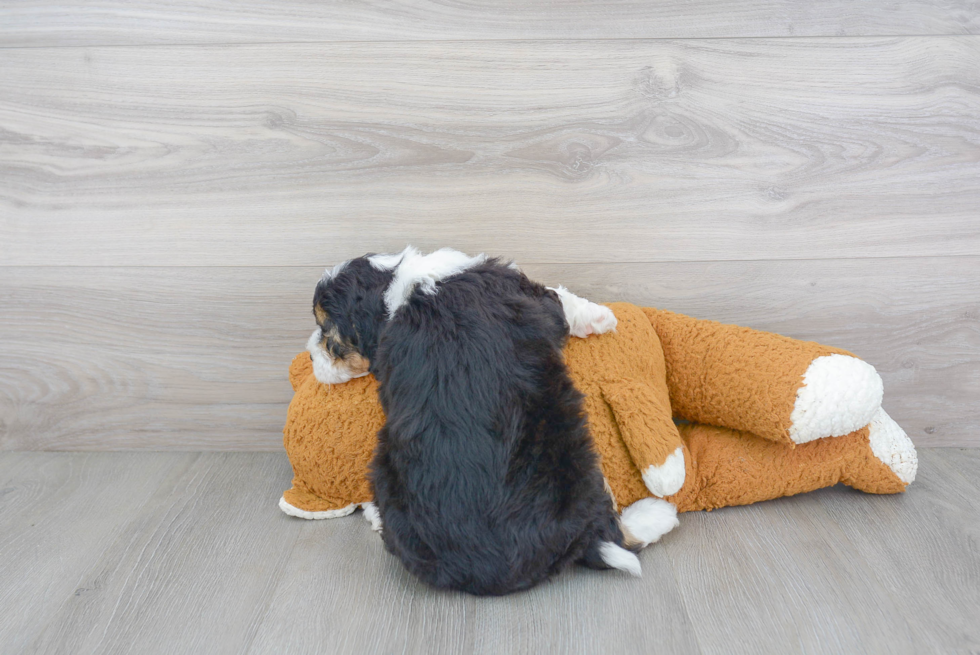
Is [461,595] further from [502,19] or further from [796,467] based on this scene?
[502,19]

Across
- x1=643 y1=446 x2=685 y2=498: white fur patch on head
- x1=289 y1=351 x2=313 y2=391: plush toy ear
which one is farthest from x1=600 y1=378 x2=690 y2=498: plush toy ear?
x1=289 y1=351 x2=313 y2=391: plush toy ear

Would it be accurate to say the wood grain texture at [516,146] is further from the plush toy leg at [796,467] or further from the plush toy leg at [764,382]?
the plush toy leg at [796,467]

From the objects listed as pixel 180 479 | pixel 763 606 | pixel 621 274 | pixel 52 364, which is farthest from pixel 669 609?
pixel 52 364

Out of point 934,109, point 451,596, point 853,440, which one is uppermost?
point 934,109

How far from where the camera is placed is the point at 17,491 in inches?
48.3

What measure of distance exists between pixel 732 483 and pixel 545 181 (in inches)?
23.3

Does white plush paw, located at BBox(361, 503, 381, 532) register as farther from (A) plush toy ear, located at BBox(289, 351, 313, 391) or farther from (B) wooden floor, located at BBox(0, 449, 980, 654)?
(A) plush toy ear, located at BBox(289, 351, 313, 391)

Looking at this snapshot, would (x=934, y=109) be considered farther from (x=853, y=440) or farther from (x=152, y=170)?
(x=152, y=170)

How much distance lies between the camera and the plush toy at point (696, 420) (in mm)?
986

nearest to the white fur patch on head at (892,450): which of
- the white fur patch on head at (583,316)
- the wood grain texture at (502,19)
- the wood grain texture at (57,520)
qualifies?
the white fur patch on head at (583,316)

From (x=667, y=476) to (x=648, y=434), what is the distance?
63mm

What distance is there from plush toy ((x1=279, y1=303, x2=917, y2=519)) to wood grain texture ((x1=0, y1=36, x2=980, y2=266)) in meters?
0.22

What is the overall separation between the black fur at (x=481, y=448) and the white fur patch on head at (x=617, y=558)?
2 cm

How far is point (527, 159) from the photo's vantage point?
1.17 meters
